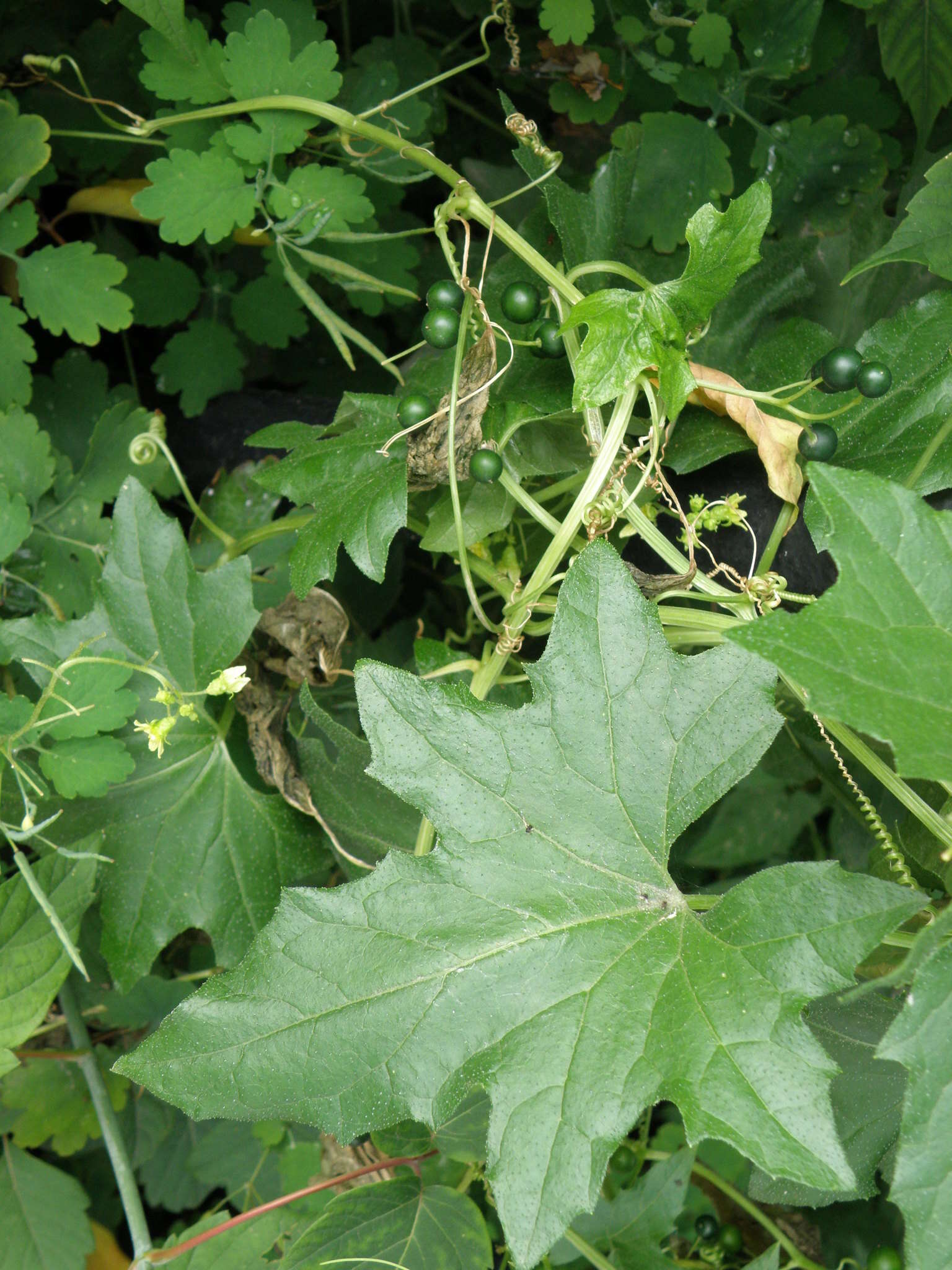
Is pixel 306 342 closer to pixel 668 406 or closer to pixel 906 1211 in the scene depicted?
pixel 668 406

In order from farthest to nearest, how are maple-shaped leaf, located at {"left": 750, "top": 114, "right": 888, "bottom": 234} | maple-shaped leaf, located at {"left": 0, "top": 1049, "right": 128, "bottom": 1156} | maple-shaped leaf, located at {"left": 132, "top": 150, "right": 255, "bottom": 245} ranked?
maple-shaped leaf, located at {"left": 0, "top": 1049, "right": 128, "bottom": 1156} → maple-shaped leaf, located at {"left": 750, "top": 114, "right": 888, "bottom": 234} → maple-shaped leaf, located at {"left": 132, "top": 150, "right": 255, "bottom": 245}

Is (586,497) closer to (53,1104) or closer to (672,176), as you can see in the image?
(672,176)

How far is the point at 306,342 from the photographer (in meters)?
1.63

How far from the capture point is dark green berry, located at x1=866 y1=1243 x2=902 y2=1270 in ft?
3.51

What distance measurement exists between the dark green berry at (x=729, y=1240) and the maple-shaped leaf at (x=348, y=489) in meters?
1.06

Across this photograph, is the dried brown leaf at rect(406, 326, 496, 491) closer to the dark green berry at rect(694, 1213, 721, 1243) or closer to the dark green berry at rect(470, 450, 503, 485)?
the dark green berry at rect(470, 450, 503, 485)

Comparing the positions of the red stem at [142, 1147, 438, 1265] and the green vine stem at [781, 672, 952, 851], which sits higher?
the green vine stem at [781, 672, 952, 851]

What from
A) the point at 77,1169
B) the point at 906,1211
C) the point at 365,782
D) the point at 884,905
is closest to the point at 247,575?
the point at 365,782

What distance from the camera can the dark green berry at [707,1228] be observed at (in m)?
1.37

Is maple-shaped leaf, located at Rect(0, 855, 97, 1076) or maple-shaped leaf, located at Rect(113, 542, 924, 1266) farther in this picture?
maple-shaped leaf, located at Rect(0, 855, 97, 1076)

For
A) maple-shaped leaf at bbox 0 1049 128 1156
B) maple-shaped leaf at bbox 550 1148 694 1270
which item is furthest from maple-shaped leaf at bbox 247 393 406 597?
maple-shaped leaf at bbox 0 1049 128 1156

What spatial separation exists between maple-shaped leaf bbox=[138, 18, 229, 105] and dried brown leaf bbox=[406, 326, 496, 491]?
1.66 ft

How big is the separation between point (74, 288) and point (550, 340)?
683 millimetres

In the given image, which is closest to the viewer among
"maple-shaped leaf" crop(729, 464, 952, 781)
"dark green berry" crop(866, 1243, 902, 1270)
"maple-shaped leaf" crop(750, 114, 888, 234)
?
"maple-shaped leaf" crop(729, 464, 952, 781)
